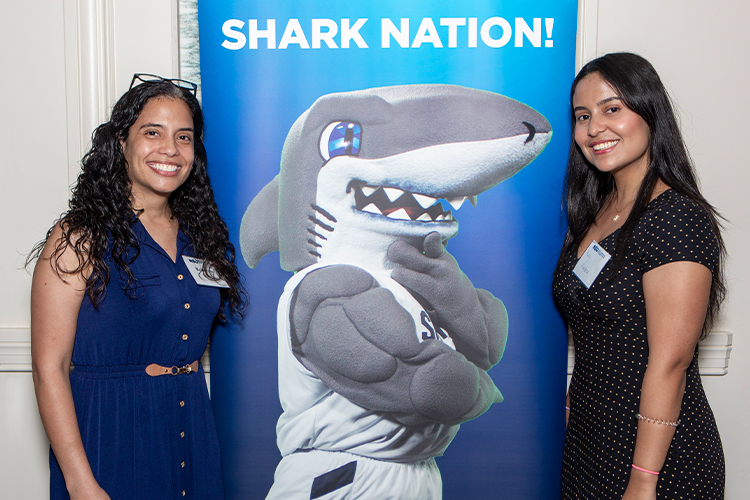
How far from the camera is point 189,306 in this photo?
1553mm

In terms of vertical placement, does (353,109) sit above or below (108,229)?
above

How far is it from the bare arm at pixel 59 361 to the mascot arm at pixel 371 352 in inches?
30.0

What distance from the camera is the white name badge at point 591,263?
1.47m

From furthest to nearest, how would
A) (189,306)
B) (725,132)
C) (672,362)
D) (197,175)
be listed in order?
(725,132)
(197,175)
(189,306)
(672,362)

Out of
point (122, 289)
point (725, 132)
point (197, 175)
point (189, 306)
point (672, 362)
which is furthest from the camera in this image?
point (725, 132)

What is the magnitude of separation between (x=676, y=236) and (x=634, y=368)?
15.9 inches

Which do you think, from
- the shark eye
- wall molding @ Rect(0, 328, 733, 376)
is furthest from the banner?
wall molding @ Rect(0, 328, 733, 376)

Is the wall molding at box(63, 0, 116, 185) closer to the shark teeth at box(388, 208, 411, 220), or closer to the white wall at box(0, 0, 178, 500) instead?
the white wall at box(0, 0, 178, 500)

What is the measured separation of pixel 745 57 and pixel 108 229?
2.41 metres

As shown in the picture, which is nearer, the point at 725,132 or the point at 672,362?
the point at 672,362

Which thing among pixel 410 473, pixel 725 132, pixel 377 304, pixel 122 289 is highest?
pixel 725 132

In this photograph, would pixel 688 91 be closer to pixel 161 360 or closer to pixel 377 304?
pixel 377 304

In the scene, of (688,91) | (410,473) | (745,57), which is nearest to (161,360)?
(410,473)

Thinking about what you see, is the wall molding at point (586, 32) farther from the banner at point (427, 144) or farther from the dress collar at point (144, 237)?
the dress collar at point (144, 237)
